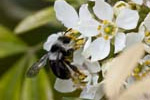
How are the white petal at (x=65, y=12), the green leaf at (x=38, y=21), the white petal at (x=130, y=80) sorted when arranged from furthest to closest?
the green leaf at (x=38, y=21), the white petal at (x=65, y=12), the white petal at (x=130, y=80)

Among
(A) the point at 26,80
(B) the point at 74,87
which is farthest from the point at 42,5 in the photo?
(B) the point at 74,87

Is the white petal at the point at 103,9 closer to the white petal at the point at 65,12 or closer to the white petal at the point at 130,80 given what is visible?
the white petal at the point at 65,12

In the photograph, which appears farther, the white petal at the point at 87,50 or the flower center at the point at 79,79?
the flower center at the point at 79,79

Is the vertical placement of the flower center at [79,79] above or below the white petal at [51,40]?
below

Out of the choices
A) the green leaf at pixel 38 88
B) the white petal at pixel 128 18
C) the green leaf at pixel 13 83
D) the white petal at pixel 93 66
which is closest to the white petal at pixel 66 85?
the white petal at pixel 93 66

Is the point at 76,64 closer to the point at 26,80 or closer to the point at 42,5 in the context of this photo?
the point at 26,80

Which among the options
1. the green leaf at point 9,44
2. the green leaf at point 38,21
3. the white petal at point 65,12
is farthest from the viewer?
the green leaf at point 9,44

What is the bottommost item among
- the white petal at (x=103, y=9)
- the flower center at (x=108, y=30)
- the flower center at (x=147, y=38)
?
the flower center at (x=147, y=38)

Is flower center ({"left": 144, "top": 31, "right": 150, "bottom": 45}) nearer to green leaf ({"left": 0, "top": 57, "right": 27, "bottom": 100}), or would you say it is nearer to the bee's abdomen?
the bee's abdomen
